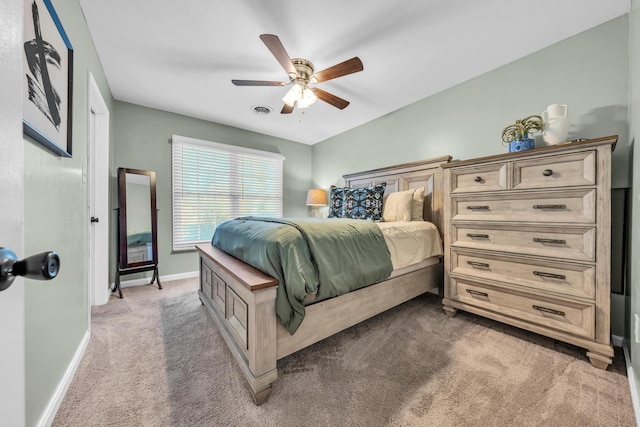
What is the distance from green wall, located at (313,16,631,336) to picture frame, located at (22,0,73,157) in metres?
3.17

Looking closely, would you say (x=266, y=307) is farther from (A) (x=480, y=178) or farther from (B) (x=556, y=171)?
(B) (x=556, y=171)

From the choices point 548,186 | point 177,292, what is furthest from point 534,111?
point 177,292

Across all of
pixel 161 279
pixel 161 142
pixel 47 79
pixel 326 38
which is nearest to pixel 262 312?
pixel 47 79

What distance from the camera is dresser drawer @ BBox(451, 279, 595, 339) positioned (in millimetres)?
1523

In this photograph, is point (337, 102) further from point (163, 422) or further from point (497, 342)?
point (163, 422)

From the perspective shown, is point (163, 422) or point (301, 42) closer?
point (163, 422)

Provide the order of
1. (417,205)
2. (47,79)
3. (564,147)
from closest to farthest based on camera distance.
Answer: (47,79), (564,147), (417,205)

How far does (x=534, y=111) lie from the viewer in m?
2.12

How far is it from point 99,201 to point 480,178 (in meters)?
3.71

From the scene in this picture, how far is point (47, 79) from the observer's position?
3.84 feet

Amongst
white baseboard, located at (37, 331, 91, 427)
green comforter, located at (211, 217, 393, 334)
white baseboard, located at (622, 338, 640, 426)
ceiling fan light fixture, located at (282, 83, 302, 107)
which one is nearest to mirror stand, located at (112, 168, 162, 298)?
white baseboard, located at (37, 331, 91, 427)

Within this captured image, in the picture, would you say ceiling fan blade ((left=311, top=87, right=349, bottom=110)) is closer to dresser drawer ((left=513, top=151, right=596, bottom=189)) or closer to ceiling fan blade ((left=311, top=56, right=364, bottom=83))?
ceiling fan blade ((left=311, top=56, right=364, bottom=83))

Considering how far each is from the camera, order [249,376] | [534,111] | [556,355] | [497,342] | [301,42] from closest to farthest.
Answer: [249,376] → [556,355] → [497,342] → [301,42] → [534,111]

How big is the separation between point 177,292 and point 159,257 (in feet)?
2.41
